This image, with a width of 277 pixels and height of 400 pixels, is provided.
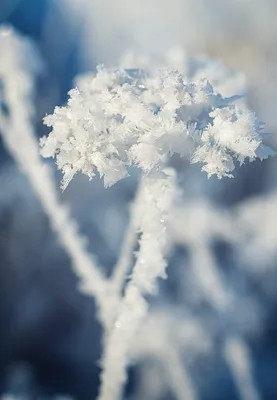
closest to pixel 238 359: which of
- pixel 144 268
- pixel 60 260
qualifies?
pixel 60 260

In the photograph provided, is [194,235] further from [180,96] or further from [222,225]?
[180,96]

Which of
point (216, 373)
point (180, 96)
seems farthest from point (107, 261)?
point (180, 96)

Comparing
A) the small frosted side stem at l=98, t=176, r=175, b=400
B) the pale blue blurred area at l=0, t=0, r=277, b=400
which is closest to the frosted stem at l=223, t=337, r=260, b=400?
the pale blue blurred area at l=0, t=0, r=277, b=400

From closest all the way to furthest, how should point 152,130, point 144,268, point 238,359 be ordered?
point 152,130 → point 144,268 → point 238,359

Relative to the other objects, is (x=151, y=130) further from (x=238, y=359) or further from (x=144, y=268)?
(x=238, y=359)

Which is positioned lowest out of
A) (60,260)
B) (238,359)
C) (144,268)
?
(144,268)

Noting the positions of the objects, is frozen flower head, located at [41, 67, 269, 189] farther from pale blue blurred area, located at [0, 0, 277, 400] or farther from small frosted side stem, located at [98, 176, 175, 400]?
pale blue blurred area, located at [0, 0, 277, 400]

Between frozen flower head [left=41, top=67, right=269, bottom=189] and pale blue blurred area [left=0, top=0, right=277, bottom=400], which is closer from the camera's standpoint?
frozen flower head [left=41, top=67, right=269, bottom=189]
